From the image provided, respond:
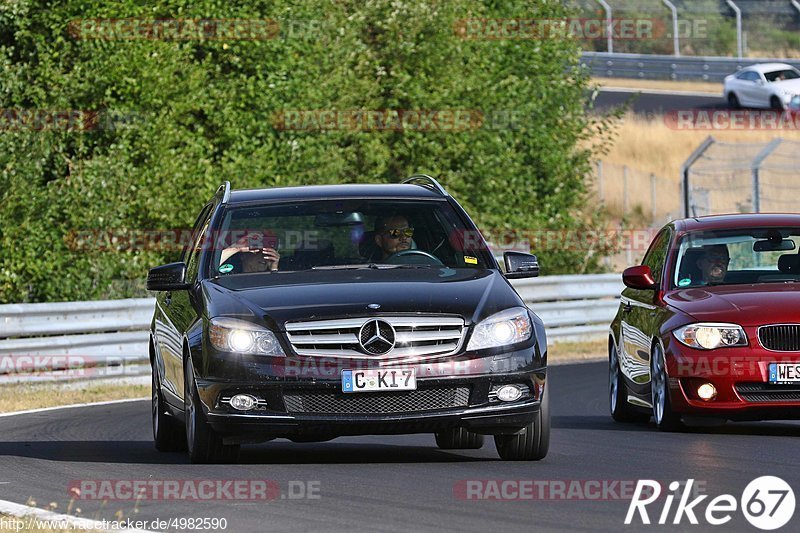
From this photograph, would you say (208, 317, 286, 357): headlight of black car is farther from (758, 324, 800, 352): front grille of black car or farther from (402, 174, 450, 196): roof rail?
(758, 324, 800, 352): front grille of black car

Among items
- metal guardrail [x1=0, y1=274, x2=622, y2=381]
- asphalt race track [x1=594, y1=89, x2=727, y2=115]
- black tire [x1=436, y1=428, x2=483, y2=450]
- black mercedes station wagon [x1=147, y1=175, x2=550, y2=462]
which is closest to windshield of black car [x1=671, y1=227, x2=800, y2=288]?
black tire [x1=436, y1=428, x2=483, y2=450]

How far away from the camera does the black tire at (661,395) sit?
1251 centimetres

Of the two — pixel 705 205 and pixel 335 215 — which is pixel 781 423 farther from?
pixel 705 205

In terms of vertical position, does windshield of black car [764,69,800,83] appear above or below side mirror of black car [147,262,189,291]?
below

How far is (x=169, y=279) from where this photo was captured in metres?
11.1

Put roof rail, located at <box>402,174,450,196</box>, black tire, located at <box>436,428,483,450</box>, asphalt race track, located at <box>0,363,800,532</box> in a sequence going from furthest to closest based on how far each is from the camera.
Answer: roof rail, located at <box>402,174,450,196</box> → black tire, located at <box>436,428,483,450</box> → asphalt race track, located at <box>0,363,800,532</box>

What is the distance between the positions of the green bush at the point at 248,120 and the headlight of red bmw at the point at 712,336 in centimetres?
1346

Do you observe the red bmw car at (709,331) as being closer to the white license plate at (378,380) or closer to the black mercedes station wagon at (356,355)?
the black mercedes station wagon at (356,355)

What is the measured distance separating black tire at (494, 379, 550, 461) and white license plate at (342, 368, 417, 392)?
917mm

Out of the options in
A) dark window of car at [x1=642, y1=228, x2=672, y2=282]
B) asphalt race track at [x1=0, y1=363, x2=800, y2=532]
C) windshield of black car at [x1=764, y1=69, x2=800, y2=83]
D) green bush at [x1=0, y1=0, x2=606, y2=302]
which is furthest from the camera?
windshield of black car at [x1=764, y1=69, x2=800, y2=83]

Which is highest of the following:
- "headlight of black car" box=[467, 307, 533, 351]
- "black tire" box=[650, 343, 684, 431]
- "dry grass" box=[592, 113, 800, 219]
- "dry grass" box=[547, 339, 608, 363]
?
"headlight of black car" box=[467, 307, 533, 351]

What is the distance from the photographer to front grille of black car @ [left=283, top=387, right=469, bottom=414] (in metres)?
9.73

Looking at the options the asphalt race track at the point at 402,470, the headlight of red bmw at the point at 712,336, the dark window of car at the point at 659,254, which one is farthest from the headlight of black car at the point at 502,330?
the dark window of car at the point at 659,254

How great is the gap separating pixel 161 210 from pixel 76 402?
321 inches
